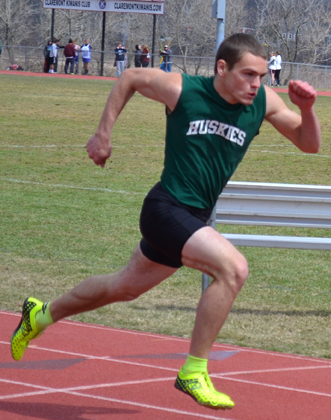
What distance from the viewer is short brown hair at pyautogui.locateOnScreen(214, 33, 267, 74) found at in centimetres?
421

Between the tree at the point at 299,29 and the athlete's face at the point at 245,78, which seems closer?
the athlete's face at the point at 245,78

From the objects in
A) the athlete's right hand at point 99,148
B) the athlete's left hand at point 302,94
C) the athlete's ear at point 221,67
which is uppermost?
the athlete's ear at point 221,67

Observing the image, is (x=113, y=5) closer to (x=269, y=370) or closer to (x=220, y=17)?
(x=220, y=17)

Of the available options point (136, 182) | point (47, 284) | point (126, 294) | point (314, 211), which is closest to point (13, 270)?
point (47, 284)

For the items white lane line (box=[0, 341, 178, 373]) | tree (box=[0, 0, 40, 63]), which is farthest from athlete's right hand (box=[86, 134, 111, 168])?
tree (box=[0, 0, 40, 63])

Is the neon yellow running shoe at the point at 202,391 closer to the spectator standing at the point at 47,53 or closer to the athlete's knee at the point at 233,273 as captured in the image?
the athlete's knee at the point at 233,273

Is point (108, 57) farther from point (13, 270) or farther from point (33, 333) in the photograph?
point (33, 333)

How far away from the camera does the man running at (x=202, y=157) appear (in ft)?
13.3

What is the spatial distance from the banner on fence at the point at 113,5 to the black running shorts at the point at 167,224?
44.8 meters

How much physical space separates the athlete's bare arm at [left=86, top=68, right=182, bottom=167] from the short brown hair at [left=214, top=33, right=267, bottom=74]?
0.98ft

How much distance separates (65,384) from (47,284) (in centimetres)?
276

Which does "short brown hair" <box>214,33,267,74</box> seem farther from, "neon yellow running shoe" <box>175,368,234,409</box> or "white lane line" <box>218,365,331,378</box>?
"white lane line" <box>218,365,331,378</box>

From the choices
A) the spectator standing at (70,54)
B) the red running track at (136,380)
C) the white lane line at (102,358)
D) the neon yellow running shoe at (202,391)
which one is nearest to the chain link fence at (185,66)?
the spectator standing at (70,54)

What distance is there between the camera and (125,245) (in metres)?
9.55
